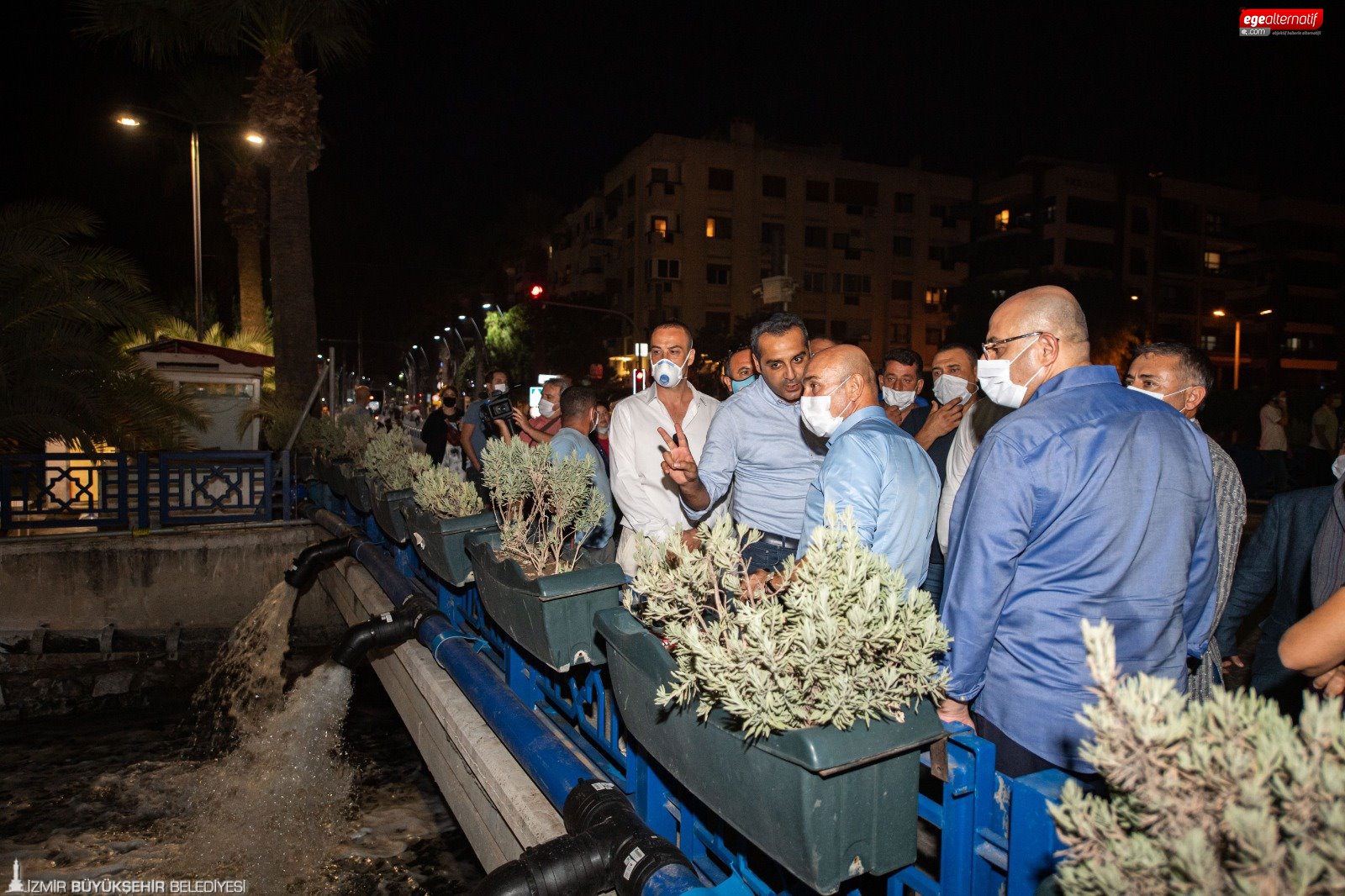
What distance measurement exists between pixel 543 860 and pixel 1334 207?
267 ft

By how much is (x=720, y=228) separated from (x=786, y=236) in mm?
4209

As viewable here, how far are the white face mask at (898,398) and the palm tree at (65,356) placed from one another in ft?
30.3

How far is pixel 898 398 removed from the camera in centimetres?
543

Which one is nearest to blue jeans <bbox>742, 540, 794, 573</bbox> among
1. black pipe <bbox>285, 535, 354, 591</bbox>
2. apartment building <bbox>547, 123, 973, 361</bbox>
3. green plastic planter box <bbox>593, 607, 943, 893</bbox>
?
green plastic planter box <bbox>593, 607, 943, 893</bbox>

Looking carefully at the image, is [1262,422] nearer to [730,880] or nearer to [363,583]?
[363,583]

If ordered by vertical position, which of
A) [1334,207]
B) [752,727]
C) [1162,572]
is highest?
[1334,207]

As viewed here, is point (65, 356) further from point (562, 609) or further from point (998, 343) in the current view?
point (998, 343)

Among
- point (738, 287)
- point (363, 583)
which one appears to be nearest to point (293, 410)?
point (363, 583)

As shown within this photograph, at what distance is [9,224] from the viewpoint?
10.5 m

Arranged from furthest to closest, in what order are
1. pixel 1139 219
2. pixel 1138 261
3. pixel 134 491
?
1. pixel 1138 261
2. pixel 1139 219
3. pixel 134 491

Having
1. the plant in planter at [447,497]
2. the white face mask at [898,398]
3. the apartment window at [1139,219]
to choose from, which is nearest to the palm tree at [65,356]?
the plant in planter at [447,497]

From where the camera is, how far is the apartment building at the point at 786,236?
50.5 m

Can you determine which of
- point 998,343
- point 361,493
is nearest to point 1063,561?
point 998,343

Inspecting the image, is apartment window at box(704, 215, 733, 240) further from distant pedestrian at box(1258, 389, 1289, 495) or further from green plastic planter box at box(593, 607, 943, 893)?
green plastic planter box at box(593, 607, 943, 893)
